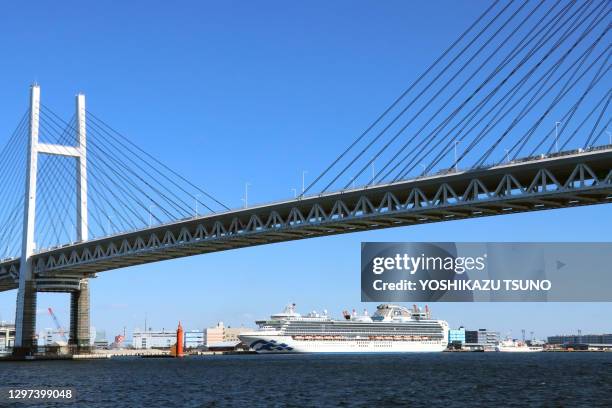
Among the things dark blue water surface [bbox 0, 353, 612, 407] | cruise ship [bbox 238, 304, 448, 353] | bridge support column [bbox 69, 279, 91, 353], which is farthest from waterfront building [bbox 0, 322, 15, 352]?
dark blue water surface [bbox 0, 353, 612, 407]

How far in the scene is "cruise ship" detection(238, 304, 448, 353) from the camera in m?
126

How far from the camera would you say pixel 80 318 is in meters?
78.9

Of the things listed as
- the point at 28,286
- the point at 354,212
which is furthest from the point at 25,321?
the point at 354,212

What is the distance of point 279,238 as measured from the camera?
62000mm

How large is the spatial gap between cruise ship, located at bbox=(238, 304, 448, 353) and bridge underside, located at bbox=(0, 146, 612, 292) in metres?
52.0

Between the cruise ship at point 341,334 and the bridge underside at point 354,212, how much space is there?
51961mm

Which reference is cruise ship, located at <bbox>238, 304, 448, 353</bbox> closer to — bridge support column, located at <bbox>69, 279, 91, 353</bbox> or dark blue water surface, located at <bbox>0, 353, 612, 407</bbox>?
bridge support column, located at <bbox>69, 279, 91, 353</bbox>

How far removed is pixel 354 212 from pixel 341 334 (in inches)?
2989

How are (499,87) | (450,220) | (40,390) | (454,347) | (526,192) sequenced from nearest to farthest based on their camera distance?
1. (40,390)
2. (499,87)
3. (526,192)
4. (450,220)
5. (454,347)

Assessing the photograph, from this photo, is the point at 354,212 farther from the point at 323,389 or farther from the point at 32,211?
the point at 32,211

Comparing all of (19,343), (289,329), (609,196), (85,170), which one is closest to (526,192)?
(609,196)

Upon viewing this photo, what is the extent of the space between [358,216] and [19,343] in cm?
3553

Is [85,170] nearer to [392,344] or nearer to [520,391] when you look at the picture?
[520,391]

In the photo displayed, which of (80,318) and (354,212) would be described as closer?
(354,212)
